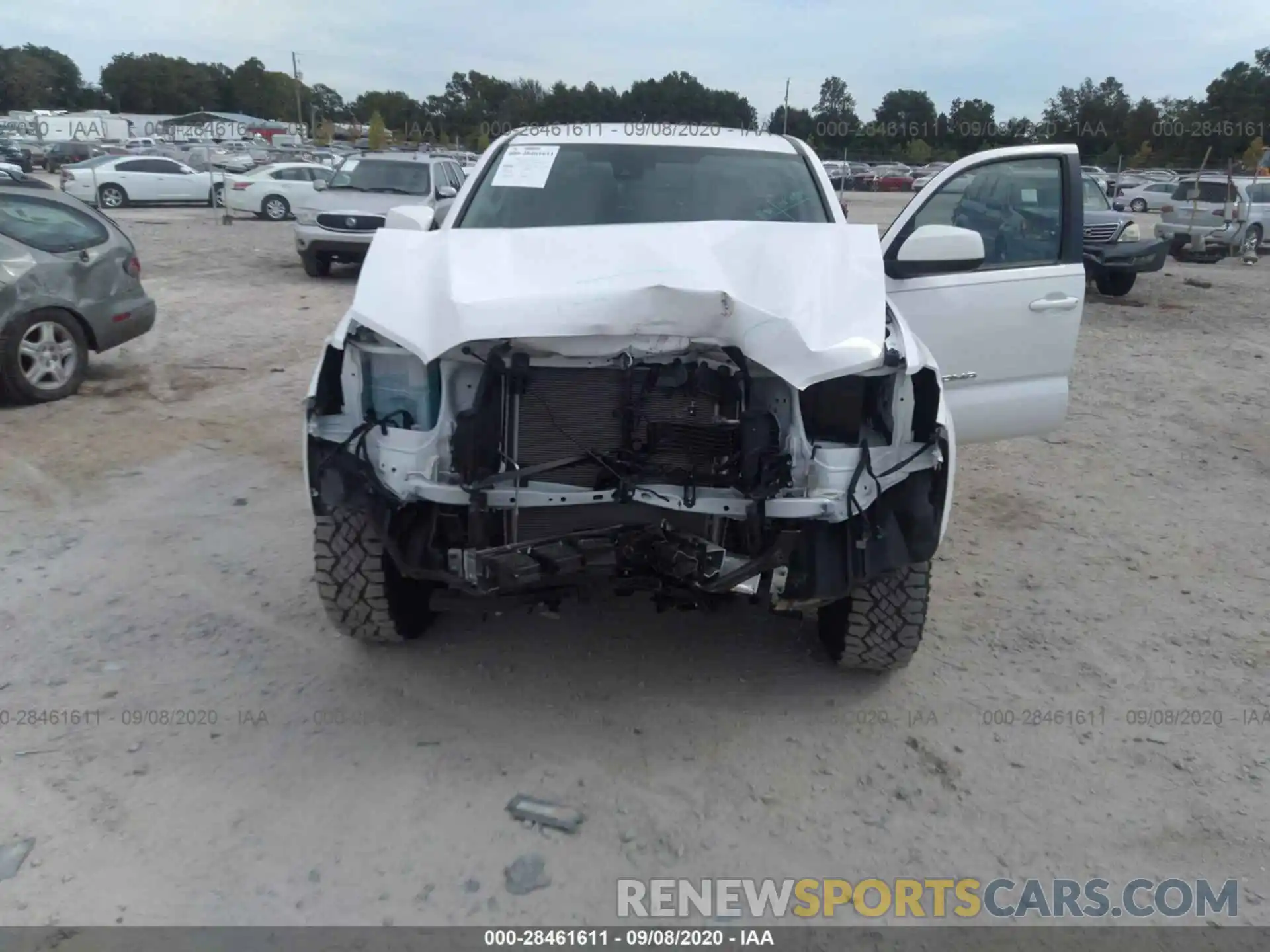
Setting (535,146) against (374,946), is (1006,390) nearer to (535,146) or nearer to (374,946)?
(535,146)

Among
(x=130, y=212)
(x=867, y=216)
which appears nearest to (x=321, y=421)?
(x=130, y=212)

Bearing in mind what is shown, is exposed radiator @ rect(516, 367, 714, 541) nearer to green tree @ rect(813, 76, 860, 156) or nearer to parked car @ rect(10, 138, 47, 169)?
green tree @ rect(813, 76, 860, 156)

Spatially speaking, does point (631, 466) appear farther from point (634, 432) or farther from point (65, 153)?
point (65, 153)

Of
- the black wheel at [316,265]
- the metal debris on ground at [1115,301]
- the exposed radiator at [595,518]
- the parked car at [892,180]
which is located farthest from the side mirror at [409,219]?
the parked car at [892,180]

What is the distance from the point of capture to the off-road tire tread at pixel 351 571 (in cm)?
348

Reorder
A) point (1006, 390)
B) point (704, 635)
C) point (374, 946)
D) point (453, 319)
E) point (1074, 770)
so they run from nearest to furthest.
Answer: point (374, 946) → point (453, 319) → point (1074, 770) → point (704, 635) → point (1006, 390)

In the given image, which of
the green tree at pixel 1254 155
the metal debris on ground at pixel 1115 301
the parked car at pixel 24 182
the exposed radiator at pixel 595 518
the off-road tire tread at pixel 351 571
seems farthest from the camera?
the green tree at pixel 1254 155

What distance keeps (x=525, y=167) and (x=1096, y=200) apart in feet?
42.2

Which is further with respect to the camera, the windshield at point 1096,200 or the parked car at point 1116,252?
the windshield at point 1096,200

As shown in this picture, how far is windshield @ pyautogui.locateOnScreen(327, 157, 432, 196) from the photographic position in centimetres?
1417

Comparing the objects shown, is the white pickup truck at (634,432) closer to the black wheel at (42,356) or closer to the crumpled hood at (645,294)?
the crumpled hood at (645,294)

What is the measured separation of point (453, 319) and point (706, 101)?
1390 cm

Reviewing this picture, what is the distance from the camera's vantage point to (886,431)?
10.8ft
